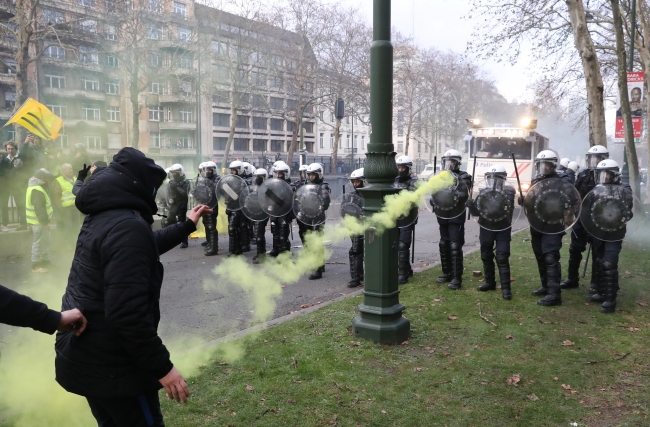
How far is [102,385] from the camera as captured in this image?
2.37 m

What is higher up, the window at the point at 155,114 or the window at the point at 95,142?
the window at the point at 155,114

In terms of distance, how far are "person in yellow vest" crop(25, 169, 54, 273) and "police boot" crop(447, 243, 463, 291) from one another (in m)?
6.91

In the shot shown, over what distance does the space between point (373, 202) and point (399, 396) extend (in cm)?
195

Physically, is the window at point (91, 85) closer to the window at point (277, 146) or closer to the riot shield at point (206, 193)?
the window at point (277, 146)

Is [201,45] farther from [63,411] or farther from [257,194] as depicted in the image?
[63,411]

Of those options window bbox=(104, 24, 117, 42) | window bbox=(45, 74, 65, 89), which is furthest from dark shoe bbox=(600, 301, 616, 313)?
window bbox=(45, 74, 65, 89)

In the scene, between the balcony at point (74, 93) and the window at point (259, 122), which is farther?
the window at point (259, 122)

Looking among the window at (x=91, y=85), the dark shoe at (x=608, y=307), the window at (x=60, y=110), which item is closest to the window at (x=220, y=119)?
the window at (x=91, y=85)

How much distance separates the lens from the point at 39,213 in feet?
29.1

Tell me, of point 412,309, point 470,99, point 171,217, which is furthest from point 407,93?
point 412,309

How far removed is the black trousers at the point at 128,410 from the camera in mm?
2417

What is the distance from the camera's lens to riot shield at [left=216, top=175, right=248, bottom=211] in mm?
10891

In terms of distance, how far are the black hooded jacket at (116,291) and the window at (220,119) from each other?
55896 mm

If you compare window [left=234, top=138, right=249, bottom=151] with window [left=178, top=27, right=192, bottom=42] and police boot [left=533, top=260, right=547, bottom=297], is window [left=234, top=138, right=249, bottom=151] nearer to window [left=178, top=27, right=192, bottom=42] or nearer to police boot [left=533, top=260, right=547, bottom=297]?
window [left=178, top=27, right=192, bottom=42]
